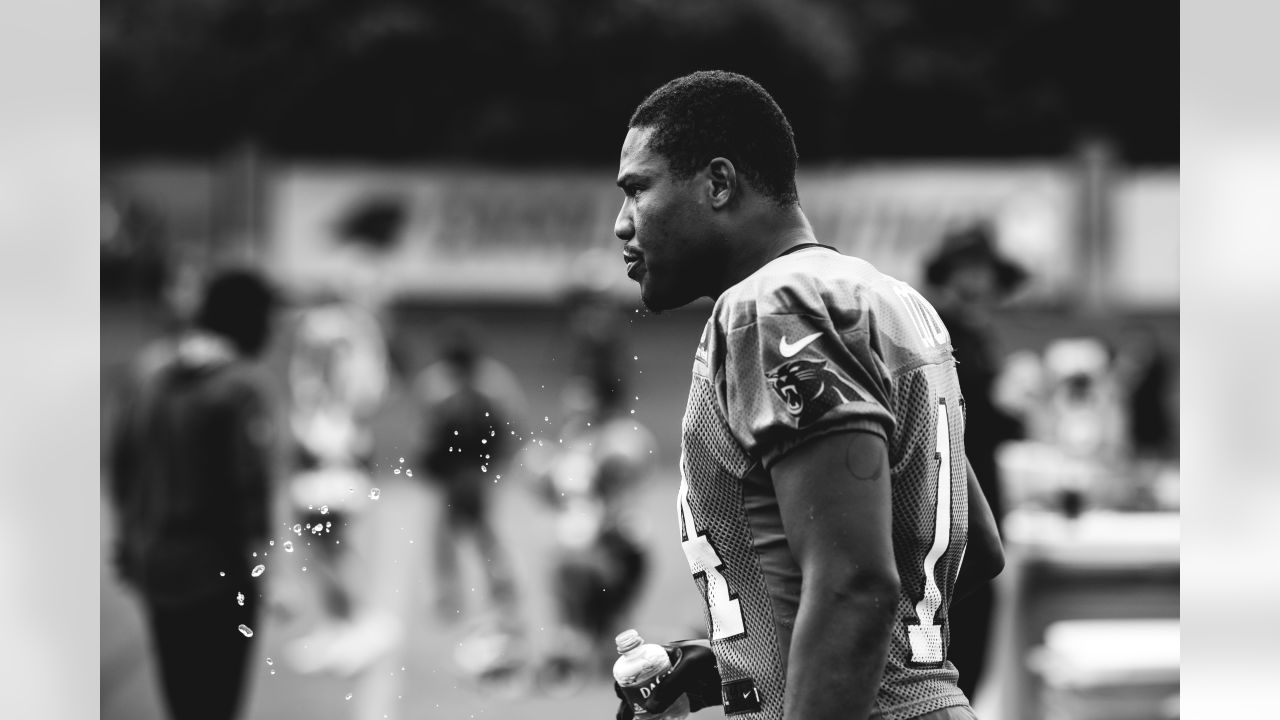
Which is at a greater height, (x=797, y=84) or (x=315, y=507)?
(x=797, y=84)

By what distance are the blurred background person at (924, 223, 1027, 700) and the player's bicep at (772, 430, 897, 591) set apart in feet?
8.05

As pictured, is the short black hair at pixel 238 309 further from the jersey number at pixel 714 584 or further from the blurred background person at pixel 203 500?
the jersey number at pixel 714 584

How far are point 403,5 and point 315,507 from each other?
748 inches

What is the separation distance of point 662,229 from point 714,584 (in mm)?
543

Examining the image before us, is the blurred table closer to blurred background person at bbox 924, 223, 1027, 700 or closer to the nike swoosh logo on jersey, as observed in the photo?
blurred background person at bbox 924, 223, 1027, 700

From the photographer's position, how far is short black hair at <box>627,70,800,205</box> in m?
2.19

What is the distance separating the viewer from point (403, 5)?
26.2 meters

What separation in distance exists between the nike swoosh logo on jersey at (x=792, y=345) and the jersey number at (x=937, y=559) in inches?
11.4

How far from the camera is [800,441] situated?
6.28ft

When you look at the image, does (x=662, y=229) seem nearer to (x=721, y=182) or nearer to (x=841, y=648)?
(x=721, y=182)

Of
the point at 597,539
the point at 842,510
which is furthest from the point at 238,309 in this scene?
the point at 842,510
